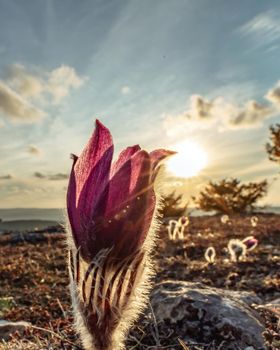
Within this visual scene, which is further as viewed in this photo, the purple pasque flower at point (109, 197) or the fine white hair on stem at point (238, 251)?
the fine white hair on stem at point (238, 251)

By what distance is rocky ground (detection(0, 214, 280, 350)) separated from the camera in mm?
3021

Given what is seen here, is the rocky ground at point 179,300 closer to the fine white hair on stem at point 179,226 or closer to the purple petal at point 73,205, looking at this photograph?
the fine white hair on stem at point 179,226

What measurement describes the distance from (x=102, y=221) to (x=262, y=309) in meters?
2.49

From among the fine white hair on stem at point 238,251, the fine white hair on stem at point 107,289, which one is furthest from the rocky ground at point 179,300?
the fine white hair on stem at point 107,289

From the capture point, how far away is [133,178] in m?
1.51

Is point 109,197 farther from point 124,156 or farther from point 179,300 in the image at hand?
point 179,300

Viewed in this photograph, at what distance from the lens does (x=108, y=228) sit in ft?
4.96

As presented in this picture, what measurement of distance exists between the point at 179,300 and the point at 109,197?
1914 millimetres

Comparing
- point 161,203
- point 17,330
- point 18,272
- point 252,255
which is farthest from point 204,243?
point 161,203

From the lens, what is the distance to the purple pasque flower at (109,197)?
1.51 m

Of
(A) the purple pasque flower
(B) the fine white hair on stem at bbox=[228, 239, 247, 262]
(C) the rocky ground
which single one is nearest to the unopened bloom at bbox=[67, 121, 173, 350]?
(A) the purple pasque flower

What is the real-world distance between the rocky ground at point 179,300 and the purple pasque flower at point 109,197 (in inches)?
15.1

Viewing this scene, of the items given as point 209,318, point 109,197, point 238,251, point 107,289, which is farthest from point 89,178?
point 238,251

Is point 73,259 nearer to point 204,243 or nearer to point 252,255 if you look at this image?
point 252,255
